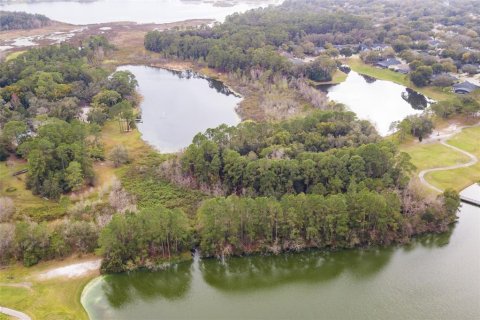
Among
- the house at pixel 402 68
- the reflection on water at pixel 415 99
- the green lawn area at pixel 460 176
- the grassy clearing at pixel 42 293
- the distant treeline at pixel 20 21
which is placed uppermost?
the distant treeline at pixel 20 21

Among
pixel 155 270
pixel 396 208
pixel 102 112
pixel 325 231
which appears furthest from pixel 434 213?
pixel 102 112

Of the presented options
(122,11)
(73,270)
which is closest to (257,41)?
(73,270)

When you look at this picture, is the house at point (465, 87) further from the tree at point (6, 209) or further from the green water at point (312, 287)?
the tree at point (6, 209)

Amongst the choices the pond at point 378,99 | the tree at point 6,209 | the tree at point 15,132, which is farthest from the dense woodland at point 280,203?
the pond at point 378,99

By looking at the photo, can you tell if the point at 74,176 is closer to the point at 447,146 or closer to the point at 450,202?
the point at 450,202

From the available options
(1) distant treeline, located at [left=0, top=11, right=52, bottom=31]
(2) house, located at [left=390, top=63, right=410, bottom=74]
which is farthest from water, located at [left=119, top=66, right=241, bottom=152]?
(1) distant treeline, located at [left=0, top=11, right=52, bottom=31]
